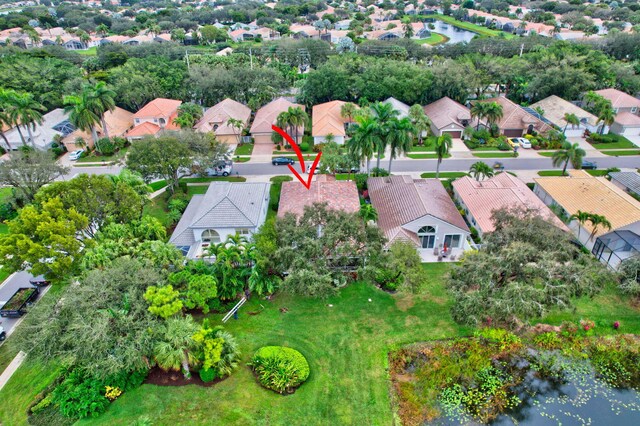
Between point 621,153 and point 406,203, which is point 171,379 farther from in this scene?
point 621,153

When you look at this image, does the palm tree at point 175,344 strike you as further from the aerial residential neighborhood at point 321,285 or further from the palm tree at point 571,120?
the palm tree at point 571,120

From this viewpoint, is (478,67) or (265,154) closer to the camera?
(265,154)

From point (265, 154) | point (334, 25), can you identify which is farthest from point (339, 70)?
point (334, 25)

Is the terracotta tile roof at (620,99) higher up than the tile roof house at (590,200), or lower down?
higher up

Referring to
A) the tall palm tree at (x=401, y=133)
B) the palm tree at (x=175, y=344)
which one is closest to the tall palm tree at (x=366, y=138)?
the tall palm tree at (x=401, y=133)

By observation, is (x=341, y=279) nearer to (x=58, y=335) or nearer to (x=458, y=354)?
(x=458, y=354)

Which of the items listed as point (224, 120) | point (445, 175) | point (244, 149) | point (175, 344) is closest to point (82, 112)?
point (224, 120)
